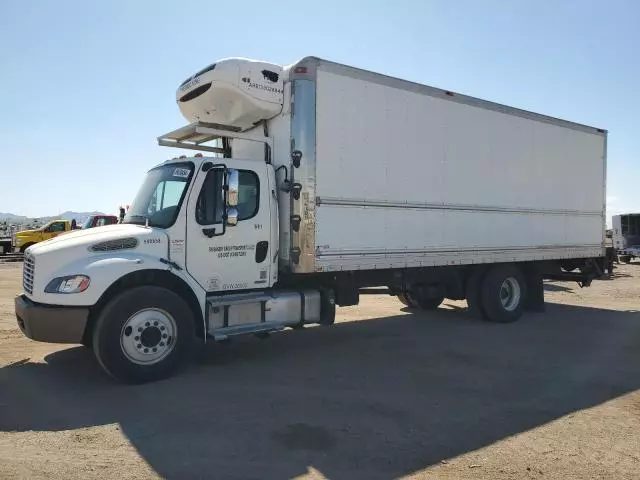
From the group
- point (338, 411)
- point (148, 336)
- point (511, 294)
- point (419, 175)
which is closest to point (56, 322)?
point (148, 336)

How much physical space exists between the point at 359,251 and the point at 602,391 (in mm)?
3518

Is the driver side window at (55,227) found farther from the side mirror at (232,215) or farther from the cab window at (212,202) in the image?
the side mirror at (232,215)

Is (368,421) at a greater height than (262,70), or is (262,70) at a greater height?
(262,70)

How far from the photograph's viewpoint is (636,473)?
3.95 metres

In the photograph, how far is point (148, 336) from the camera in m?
6.08

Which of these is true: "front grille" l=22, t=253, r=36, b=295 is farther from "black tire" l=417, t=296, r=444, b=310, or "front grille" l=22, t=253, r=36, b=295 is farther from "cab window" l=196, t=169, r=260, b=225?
"black tire" l=417, t=296, r=444, b=310

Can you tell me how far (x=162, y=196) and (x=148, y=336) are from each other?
1834mm

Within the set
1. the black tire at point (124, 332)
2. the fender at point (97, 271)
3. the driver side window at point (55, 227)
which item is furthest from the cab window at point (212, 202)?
the driver side window at point (55, 227)

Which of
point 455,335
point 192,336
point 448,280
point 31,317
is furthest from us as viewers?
point 448,280

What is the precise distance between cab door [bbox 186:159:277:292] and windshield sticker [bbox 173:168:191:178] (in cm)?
17

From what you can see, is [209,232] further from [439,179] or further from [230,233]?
[439,179]

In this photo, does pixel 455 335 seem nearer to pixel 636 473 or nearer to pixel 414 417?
pixel 414 417

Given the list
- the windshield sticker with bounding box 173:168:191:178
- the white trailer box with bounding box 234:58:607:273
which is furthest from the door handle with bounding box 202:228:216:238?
the white trailer box with bounding box 234:58:607:273

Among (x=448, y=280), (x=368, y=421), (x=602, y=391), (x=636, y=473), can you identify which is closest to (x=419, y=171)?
(x=448, y=280)
